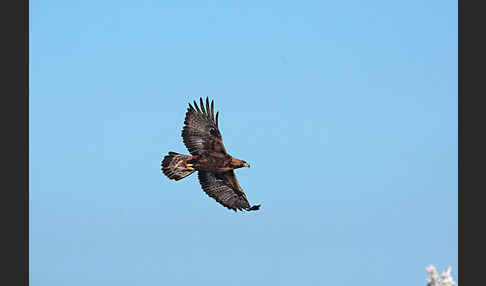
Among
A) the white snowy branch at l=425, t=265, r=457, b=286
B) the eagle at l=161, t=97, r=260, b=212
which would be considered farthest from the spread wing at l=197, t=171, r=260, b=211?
the white snowy branch at l=425, t=265, r=457, b=286

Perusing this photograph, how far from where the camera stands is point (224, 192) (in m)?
39.3

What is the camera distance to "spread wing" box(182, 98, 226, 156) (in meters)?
36.8

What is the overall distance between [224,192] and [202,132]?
3781 mm

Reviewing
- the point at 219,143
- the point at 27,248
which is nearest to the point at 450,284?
the point at 219,143

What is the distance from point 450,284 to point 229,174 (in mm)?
17142

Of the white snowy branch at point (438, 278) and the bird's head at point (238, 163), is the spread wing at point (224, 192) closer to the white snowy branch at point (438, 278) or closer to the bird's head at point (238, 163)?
the bird's head at point (238, 163)

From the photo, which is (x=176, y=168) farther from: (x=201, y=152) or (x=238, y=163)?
(x=238, y=163)

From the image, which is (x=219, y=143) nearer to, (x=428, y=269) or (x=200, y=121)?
(x=200, y=121)

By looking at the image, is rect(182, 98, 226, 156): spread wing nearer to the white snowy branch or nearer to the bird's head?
the bird's head

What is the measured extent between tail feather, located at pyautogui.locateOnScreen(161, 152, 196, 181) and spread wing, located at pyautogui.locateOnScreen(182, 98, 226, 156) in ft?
1.99

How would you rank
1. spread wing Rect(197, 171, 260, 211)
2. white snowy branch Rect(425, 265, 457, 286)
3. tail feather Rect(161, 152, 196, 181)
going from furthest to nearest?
1. spread wing Rect(197, 171, 260, 211)
2. tail feather Rect(161, 152, 196, 181)
3. white snowy branch Rect(425, 265, 457, 286)

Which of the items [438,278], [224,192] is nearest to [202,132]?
[224,192]

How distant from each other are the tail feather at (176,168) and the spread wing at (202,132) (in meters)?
0.61

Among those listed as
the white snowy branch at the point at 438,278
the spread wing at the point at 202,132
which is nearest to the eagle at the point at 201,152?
the spread wing at the point at 202,132
